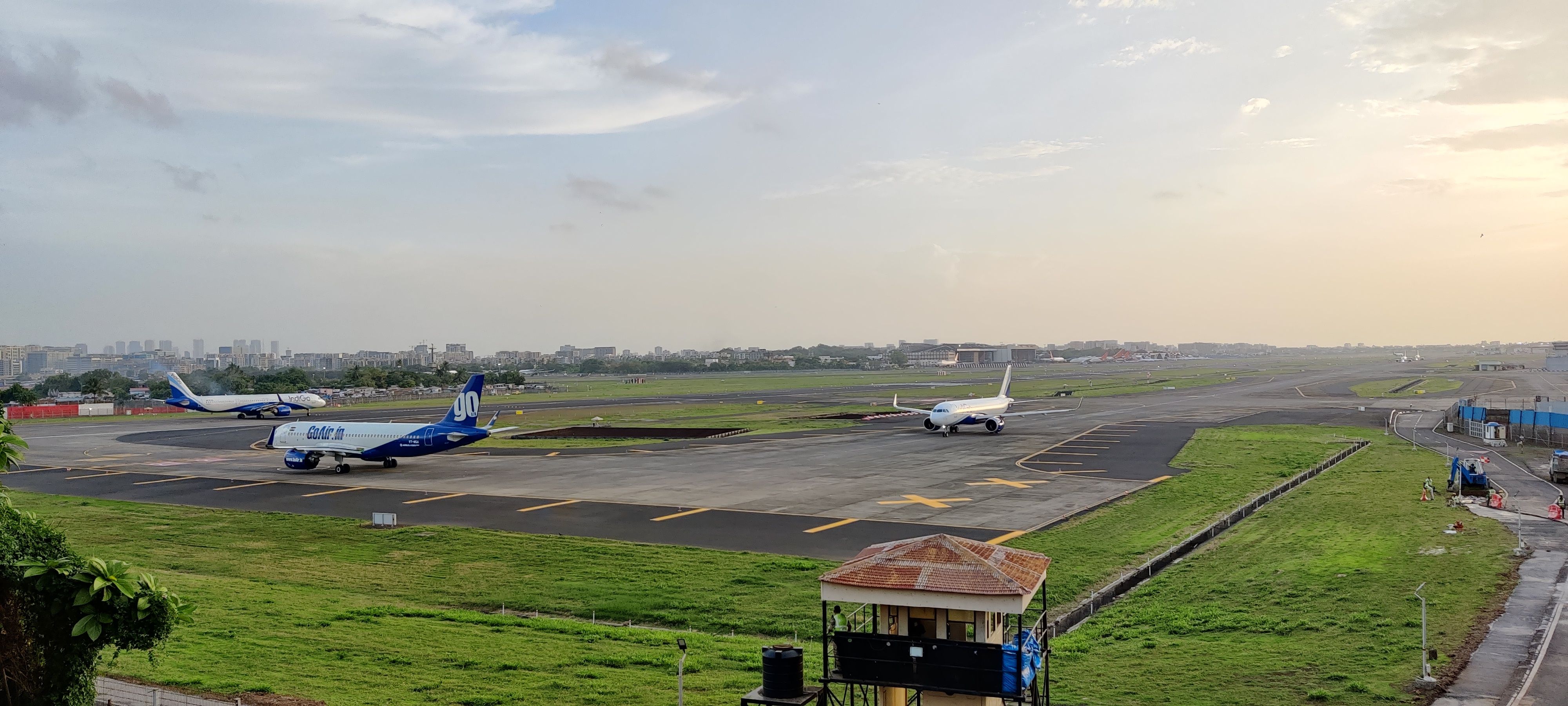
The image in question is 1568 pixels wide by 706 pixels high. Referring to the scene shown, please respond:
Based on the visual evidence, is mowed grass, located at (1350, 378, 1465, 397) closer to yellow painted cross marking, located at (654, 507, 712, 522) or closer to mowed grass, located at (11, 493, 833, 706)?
yellow painted cross marking, located at (654, 507, 712, 522)

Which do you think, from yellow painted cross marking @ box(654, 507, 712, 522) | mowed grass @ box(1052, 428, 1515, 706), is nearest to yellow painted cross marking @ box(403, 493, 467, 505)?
yellow painted cross marking @ box(654, 507, 712, 522)

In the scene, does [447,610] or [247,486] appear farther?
[247,486]

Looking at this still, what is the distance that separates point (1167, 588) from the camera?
31.5 metres

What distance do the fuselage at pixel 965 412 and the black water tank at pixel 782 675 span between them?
71.9 metres

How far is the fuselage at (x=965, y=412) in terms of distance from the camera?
8606cm

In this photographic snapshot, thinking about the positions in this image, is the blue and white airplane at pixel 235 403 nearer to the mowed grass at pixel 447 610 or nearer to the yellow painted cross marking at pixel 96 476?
the yellow painted cross marking at pixel 96 476

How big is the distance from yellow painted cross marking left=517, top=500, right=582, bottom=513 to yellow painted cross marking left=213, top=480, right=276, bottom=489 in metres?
23.4

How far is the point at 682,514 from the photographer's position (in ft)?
153

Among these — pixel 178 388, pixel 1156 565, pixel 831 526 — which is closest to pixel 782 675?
pixel 1156 565

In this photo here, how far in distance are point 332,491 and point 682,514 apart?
2570cm

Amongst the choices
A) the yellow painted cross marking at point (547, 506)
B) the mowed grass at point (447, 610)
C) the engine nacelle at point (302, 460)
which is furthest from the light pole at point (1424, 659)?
the engine nacelle at point (302, 460)

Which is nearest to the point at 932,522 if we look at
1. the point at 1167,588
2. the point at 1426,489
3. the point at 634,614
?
the point at 1167,588

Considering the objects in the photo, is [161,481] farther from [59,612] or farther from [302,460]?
[59,612]

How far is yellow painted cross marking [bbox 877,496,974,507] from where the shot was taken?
48.5 metres
